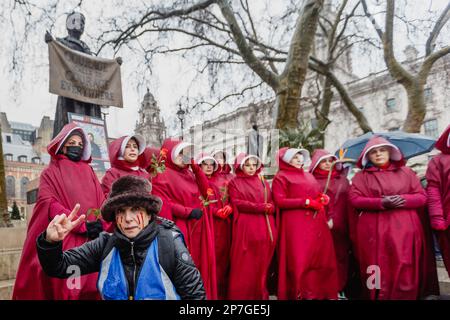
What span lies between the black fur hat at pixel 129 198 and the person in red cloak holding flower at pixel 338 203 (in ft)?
11.6

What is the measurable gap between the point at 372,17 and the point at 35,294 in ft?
48.7

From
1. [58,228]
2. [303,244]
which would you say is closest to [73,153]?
[58,228]

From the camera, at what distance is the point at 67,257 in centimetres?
259

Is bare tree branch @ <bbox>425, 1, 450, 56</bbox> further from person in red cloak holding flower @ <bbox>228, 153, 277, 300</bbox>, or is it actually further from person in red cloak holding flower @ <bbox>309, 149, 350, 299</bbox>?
person in red cloak holding flower @ <bbox>228, 153, 277, 300</bbox>

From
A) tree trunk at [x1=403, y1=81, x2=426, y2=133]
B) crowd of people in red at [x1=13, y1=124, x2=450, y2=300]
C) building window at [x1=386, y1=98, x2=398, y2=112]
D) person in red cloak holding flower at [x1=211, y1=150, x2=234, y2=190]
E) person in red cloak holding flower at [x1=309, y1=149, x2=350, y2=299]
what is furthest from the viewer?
building window at [x1=386, y1=98, x2=398, y2=112]

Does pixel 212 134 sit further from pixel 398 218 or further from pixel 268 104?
pixel 268 104

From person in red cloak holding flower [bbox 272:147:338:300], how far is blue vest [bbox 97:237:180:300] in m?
3.03

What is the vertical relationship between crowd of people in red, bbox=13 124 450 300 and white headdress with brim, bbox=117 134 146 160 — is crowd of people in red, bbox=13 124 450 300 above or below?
below

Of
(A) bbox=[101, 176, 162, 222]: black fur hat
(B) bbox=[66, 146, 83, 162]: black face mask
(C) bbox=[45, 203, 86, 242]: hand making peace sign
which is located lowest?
(C) bbox=[45, 203, 86, 242]: hand making peace sign

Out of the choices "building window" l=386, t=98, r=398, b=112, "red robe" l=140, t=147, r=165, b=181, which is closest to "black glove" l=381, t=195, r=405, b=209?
"red robe" l=140, t=147, r=165, b=181

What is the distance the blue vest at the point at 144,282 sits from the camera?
8.28 ft

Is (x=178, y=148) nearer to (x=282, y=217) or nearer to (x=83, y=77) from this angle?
(x=282, y=217)

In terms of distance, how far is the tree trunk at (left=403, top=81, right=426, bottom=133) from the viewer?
12.9m
